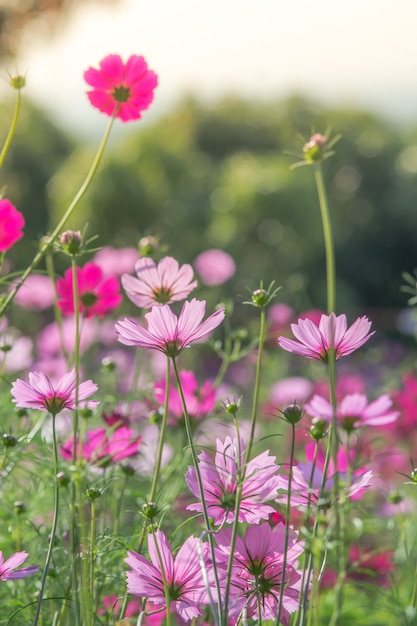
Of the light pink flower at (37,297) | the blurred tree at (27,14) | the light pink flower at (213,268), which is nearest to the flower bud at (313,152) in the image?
the light pink flower at (37,297)

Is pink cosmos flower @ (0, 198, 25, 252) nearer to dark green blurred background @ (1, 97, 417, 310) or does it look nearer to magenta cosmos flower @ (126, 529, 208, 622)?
magenta cosmos flower @ (126, 529, 208, 622)

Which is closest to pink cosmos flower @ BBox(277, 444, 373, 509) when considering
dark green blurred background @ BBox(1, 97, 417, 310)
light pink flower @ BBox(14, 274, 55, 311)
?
light pink flower @ BBox(14, 274, 55, 311)

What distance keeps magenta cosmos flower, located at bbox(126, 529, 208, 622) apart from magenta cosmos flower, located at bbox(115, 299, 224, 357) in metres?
0.10

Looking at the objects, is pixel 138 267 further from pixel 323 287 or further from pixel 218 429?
pixel 323 287

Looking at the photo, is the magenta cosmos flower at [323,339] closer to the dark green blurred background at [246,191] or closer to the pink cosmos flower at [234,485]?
Answer: the pink cosmos flower at [234,485]

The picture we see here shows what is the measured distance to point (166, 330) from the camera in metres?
0.48

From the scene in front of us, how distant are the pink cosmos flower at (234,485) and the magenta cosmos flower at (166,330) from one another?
0.06 m

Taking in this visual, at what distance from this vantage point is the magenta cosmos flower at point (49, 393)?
49 cm

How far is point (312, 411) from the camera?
434 mm

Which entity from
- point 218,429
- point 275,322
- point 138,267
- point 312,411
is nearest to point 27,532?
point 138,267

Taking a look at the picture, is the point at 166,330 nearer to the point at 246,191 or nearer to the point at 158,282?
the point at 158,282

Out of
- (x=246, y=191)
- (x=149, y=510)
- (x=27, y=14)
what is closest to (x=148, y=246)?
(x=149, y=510)

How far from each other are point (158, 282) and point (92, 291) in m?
0.22

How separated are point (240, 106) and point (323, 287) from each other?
2.48 metres
